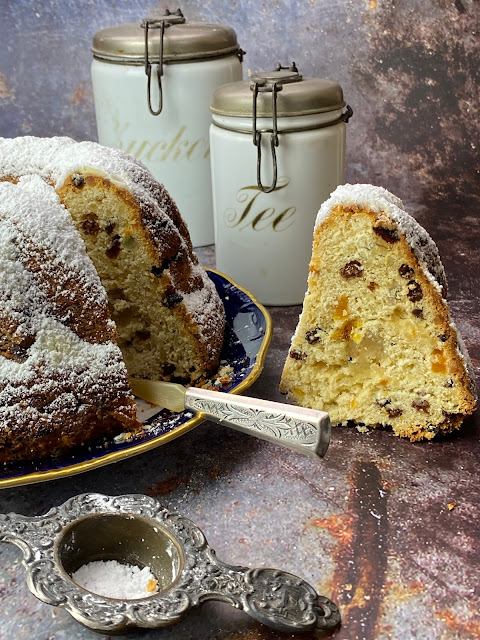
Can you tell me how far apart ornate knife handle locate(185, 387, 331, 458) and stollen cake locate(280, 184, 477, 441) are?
0.21m

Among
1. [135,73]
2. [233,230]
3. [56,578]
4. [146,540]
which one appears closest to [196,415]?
[146,540]

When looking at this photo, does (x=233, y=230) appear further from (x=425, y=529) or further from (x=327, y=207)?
(x=425, y=529)

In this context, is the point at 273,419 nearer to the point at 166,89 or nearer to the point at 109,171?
the point at 109,171

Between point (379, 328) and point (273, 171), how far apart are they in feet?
1.56

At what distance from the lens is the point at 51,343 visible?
3.78 feet

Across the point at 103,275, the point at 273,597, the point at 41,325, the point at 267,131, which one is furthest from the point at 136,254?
the point at 273,597

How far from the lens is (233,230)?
1.69 m

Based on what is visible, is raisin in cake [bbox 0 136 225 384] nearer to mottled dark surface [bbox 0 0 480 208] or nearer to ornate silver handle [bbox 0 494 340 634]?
ornate silver handle [bbox 0 494 340 634]

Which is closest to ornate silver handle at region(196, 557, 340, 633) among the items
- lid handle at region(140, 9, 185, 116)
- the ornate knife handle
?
the ornate knife handle

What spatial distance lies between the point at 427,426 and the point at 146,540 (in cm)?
48

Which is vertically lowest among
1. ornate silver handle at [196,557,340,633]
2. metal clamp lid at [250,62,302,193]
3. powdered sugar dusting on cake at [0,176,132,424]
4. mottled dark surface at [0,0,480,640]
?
mottled dark surface at [0,0,480,640]

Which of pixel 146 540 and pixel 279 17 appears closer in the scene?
pixel 146 540

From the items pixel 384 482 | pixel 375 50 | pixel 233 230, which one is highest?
pixel 375 50

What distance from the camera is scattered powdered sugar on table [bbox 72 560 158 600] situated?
933 millimetres
